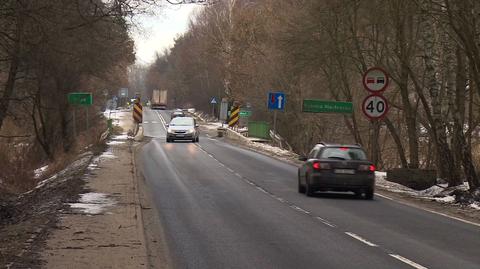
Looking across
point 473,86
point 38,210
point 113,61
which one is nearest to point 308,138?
point 113,61

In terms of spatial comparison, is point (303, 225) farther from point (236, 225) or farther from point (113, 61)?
point (113, 61)

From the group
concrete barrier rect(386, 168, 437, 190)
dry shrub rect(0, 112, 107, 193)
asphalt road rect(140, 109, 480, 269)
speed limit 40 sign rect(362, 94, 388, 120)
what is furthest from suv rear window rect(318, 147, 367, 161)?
dry shrub rect(0, 112, 107, 193)

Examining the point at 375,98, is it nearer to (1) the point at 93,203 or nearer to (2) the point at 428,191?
(2) the point at 428,191

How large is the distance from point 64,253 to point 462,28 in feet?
45.5

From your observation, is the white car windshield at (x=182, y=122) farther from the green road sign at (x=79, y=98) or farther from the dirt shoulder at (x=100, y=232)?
the dirt shoulder at (x=100, y=232)

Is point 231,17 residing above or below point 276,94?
above

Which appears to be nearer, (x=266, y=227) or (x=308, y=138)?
(x=266, y=227)

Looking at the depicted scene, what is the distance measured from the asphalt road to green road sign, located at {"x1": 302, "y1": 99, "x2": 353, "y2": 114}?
966cm

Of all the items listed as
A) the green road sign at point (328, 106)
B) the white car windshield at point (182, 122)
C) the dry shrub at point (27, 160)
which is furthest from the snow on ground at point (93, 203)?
the white car windshield at point (182, 122)

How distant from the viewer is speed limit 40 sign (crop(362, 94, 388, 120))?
2236 cm

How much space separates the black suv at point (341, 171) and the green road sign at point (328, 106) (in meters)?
13.3

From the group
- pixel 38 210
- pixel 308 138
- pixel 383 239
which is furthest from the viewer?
pixel 308 138

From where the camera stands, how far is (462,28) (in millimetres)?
19562

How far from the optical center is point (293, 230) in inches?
516
